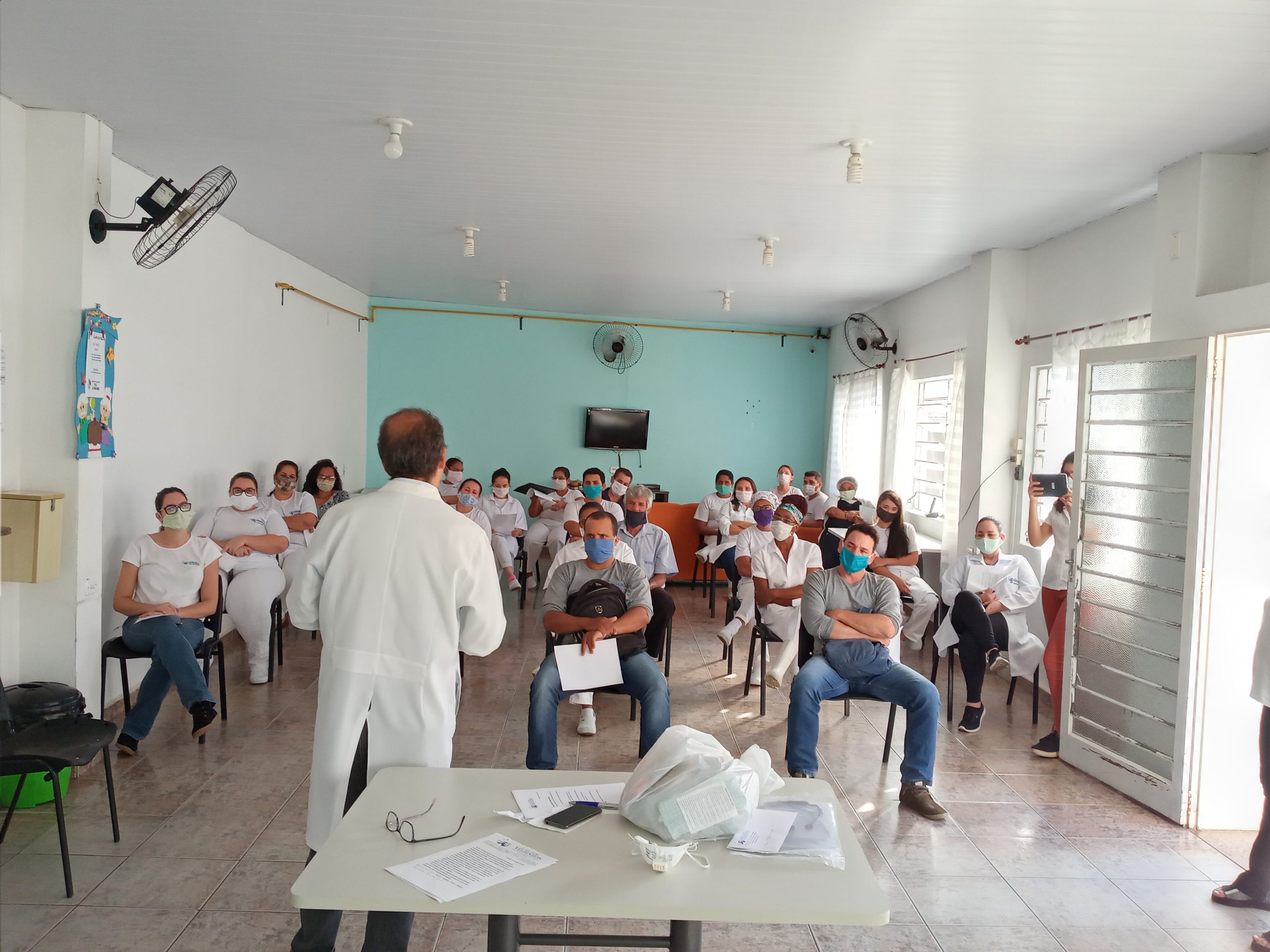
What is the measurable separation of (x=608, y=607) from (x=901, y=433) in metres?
5.41

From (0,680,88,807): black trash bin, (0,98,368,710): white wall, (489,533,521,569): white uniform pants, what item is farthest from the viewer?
(489,533,521,569): white uniform pants

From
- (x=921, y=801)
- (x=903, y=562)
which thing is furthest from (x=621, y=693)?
(x=903, y=562)

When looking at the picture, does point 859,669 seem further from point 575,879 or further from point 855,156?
point 575,879

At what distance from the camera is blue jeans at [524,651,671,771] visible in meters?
3.66

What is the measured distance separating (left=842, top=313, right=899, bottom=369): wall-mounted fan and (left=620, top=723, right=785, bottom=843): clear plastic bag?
7.34 m

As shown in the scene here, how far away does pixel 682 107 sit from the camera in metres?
3.71

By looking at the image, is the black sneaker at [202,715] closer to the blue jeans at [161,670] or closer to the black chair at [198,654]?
the blue jeans at [161,670]

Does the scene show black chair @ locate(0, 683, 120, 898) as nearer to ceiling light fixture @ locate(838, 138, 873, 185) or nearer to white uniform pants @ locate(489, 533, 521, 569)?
ceiling light fixture @ locate(838, 138, 873, 185)

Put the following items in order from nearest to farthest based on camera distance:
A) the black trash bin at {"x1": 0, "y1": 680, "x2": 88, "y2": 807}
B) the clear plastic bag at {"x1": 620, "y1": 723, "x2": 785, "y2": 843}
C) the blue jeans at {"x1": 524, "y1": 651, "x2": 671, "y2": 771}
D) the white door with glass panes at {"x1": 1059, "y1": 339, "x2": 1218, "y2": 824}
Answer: the clear plastic bag at {"x1": 620, "y1": 723, "x2": 785, "y2": 843} → the black trash bin at {"x1": 0, "y1": 680, "x2": 88, "y2": 807} → the blue jeans at {"x1": 524, "y1": 651, "x2": 671, "y2": 771} → the white door with glass panes at {"x1": 1059, "y1": 339, "x2": 1218, "y2": 824}

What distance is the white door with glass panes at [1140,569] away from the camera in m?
3.78

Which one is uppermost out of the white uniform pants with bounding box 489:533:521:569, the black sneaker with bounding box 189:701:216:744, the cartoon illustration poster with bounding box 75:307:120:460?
the cartoon illustration poster with bounding box 75:307:120:460

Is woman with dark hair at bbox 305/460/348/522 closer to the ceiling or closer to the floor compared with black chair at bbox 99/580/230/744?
closer to the ceiling

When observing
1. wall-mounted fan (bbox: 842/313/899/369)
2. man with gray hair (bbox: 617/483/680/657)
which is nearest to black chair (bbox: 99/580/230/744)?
man with gray hair (bbox: 617/483/680/657)

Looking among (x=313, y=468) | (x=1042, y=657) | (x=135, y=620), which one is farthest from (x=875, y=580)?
(x=313, y=468)
